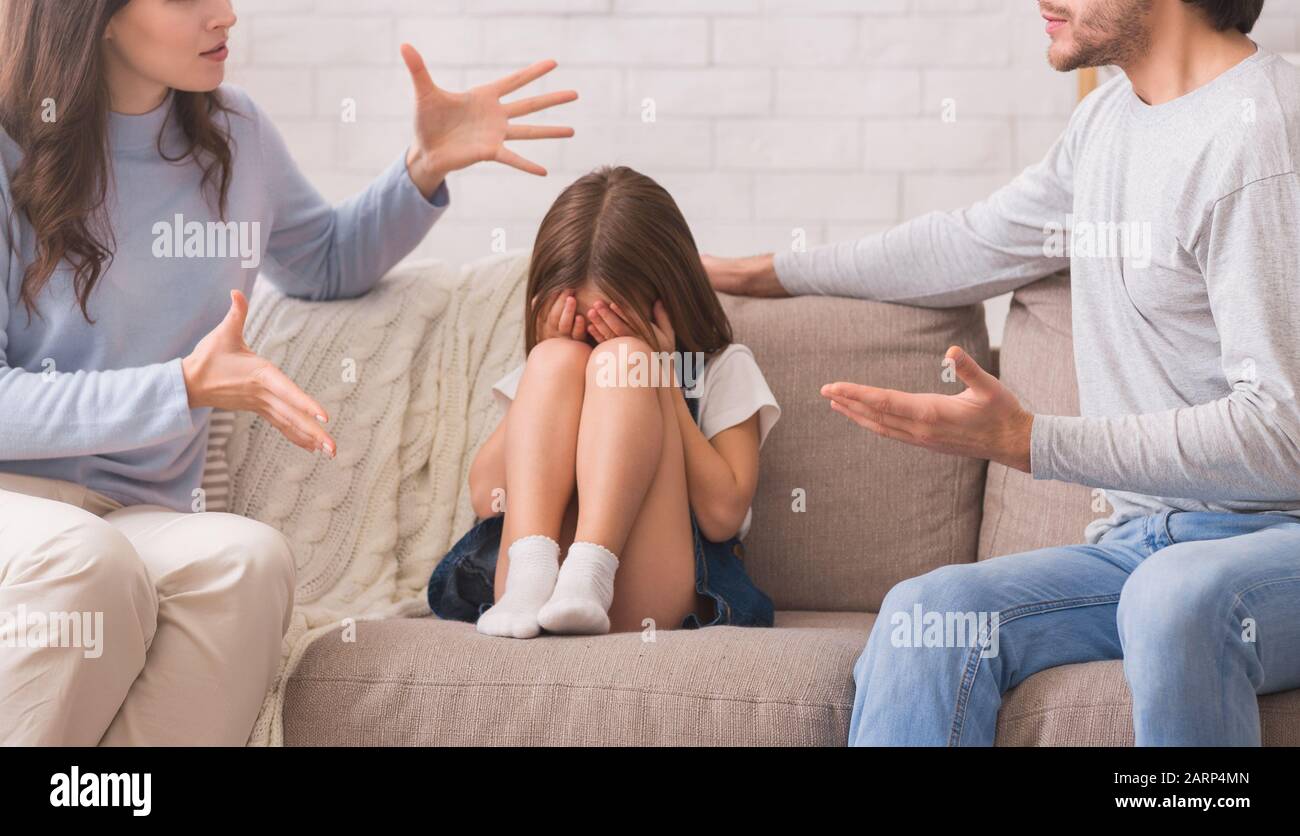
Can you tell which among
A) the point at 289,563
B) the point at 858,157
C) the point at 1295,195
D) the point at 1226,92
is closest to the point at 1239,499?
the point at 1295,195

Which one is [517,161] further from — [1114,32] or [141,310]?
[1114,32]

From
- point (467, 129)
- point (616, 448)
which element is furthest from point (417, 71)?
point (616, 448)

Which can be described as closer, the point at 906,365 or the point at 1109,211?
the point at 1109,211

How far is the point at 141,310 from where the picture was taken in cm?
152

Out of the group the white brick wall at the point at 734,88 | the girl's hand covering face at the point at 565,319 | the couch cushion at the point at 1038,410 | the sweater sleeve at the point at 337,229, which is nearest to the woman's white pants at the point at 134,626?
the girl's hand covering face at the point at 565,319

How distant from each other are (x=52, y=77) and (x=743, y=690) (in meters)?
1.05

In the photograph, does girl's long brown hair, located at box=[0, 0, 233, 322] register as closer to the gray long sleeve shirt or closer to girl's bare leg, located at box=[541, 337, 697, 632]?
girl's bare leg, located at box=[541, 337, 697, 632]

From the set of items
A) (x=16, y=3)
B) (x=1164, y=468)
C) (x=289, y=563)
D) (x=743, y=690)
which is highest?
(x=16, y=3)

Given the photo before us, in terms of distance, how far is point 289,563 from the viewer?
1353 mm

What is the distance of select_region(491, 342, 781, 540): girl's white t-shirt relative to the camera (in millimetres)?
1599

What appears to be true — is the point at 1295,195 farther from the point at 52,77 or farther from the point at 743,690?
the point at 52,77

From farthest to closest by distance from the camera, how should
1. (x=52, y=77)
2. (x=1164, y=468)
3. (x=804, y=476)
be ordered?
(x=804, y=476), (x=52, y=77), (x=1164, y=468)

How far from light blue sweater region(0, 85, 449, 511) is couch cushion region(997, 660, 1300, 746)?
898 mm

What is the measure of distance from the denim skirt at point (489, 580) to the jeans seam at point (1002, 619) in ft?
1.28
